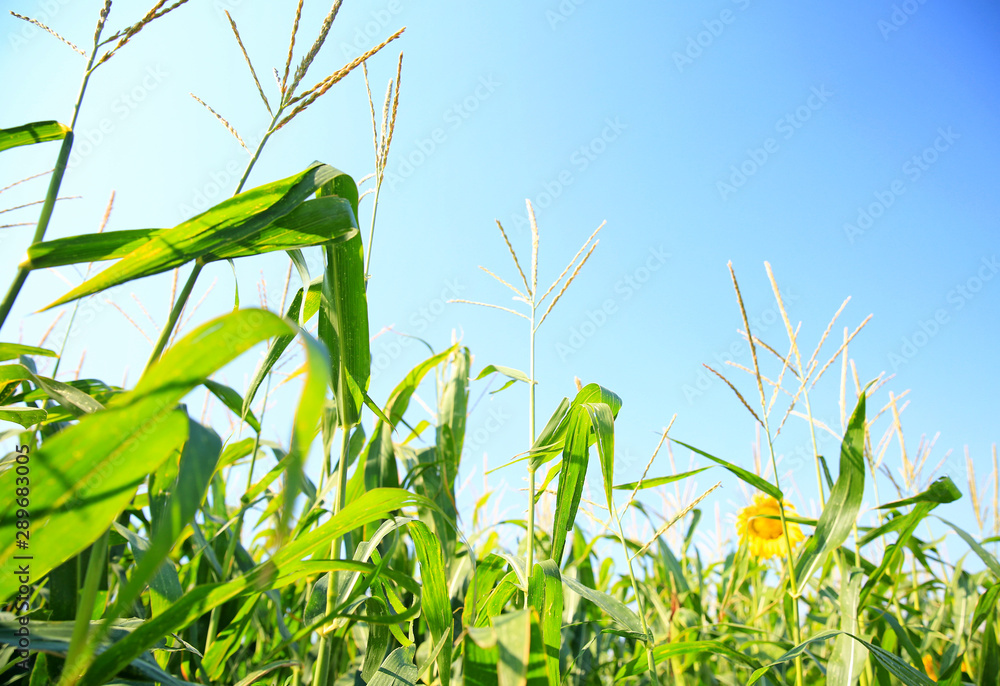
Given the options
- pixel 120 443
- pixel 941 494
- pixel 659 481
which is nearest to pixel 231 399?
pixel 120 443

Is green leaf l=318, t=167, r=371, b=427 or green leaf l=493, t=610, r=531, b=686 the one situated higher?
green leaf l=318, t=167, r=371, b=427

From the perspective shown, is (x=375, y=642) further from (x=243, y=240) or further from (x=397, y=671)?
(x=243, y=240)

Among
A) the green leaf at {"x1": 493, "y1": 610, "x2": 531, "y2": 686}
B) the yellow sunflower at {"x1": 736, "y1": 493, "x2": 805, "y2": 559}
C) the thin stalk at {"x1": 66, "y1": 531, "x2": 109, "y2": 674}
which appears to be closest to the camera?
the thin stalk at {"x1": 66, "y1": 531, "x2": 109, "y2": 674}

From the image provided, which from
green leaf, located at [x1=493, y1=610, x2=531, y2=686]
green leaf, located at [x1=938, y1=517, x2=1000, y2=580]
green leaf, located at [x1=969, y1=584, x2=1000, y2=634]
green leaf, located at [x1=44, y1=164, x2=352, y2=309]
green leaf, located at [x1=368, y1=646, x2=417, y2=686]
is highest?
green leaf, located at [x1=44, y1=164, x2=352, y2=309]

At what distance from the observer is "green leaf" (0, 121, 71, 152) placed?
658mm

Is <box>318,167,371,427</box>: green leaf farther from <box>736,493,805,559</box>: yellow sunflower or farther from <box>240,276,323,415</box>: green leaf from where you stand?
<box>736,493,805,559</box>: yellow sunflower

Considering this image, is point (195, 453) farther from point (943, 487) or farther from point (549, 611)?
point (943, 487)

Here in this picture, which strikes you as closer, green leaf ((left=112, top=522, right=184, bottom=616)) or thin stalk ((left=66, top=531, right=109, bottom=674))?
thin stalk ((left=66, top=531, right=109, bottom=674))

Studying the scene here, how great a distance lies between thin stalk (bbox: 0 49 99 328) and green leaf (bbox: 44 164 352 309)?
1.6 inches

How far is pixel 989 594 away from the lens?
1093 mm

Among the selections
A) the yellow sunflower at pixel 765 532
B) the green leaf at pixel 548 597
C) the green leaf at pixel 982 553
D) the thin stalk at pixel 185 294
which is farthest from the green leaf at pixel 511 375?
the yellow sunflower at pixel 765 532

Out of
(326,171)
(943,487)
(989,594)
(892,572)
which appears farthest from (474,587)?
(892,572)

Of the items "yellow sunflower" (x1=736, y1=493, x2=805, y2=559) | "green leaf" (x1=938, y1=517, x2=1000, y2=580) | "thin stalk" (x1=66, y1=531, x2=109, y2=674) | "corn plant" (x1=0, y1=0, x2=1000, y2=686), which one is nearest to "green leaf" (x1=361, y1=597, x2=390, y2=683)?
"corn plant" (x1=0, y1=0, x2=1000, y2=686)

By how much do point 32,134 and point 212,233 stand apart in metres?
0.29
